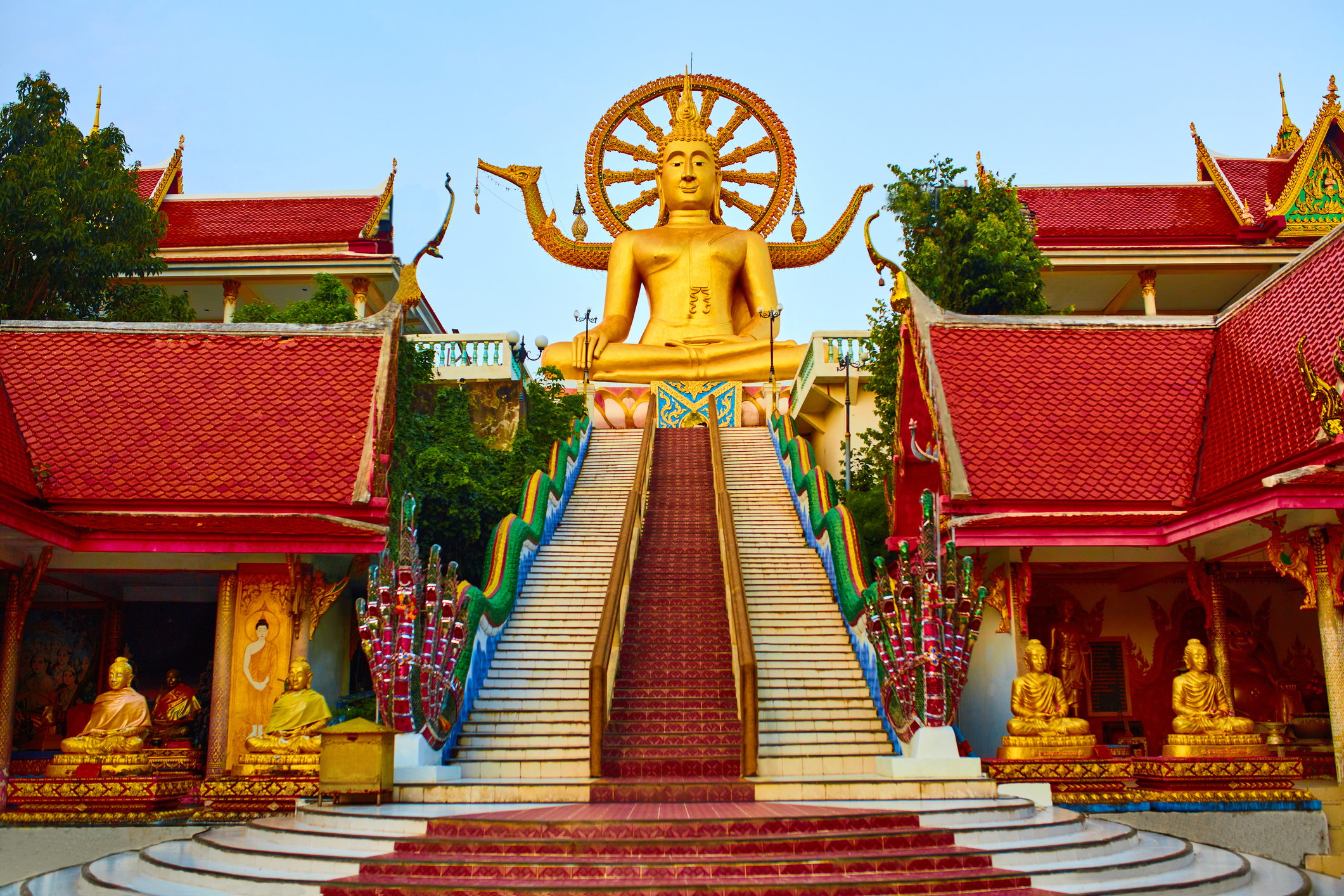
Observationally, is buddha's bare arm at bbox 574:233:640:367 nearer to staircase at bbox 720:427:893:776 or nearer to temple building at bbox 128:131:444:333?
temple building at bbox 128:131:444:333

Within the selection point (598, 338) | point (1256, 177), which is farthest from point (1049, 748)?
point (1256, 177)

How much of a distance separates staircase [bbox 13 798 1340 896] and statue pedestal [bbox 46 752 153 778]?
234 centimetres

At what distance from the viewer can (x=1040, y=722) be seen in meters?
10.9

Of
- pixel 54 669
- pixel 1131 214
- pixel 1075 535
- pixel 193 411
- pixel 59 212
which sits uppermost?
pixel 1131 214

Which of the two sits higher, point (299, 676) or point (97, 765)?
point (299, 676)

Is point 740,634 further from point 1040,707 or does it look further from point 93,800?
point 93,800

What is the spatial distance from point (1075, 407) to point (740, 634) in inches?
217

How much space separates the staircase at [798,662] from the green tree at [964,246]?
11.8 feet

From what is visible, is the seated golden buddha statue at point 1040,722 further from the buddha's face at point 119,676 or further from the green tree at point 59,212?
the green tree at point 59,212

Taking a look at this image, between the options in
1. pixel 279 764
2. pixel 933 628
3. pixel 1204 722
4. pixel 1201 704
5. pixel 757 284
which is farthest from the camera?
pixel 757 284

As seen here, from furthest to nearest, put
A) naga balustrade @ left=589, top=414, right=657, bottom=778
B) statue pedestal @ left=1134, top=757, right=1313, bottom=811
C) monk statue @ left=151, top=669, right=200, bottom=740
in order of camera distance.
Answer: monk statue @ left=151, top=669, right=200, bottom=740, statue pedestal @ left=1134, top=757, right=1313, bottom=811, naga balustrade @ left=589, top=414, right=657, bottom=778

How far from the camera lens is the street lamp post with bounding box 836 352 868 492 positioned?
18578 mm

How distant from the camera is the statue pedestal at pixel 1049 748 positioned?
10.7 meters

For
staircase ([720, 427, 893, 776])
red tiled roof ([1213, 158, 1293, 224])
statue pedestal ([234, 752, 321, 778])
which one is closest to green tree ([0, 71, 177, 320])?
statue pedestal ([234, 752, 321, 778])
